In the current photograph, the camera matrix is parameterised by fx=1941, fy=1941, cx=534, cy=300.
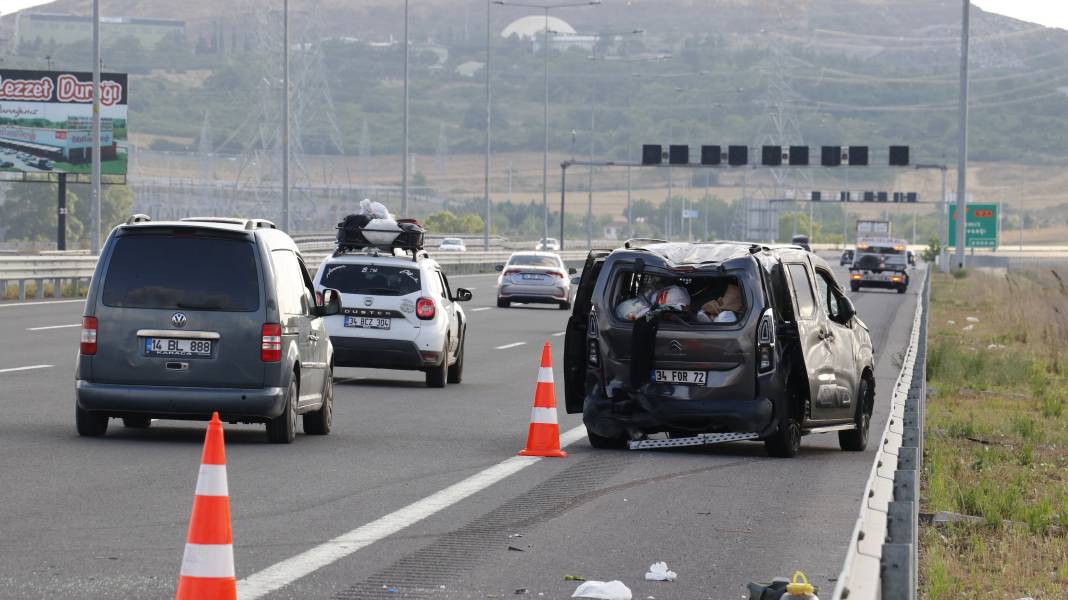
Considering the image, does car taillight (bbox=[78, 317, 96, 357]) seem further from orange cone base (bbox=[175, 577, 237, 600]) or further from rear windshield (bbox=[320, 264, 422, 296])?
rear windshield (bbox=[320, 264, 422, 296])

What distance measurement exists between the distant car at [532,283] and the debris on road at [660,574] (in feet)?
116

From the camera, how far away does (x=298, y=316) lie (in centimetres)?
1488

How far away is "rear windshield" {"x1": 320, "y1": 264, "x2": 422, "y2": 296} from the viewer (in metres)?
21.8

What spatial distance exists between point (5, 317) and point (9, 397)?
16.0 metres

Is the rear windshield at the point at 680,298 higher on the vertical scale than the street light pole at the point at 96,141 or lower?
lower

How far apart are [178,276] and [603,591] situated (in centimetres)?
674

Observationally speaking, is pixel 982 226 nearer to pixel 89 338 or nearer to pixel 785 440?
pixel 785 440

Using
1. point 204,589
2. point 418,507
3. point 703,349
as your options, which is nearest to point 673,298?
point 703,349

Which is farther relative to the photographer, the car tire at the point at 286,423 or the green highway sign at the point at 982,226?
the green highway sign at the point at 982,226

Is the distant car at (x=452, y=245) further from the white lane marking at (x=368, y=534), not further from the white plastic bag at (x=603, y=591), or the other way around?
the white plastic bag at (x=603, y=591)

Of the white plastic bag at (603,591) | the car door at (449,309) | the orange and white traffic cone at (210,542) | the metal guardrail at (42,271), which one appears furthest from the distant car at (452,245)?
the orange and white traffic cone at (210,542)

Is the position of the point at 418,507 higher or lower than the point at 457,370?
higher

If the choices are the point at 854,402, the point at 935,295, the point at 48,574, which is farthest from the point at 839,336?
the point at 935,295

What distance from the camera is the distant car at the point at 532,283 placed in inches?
1762
